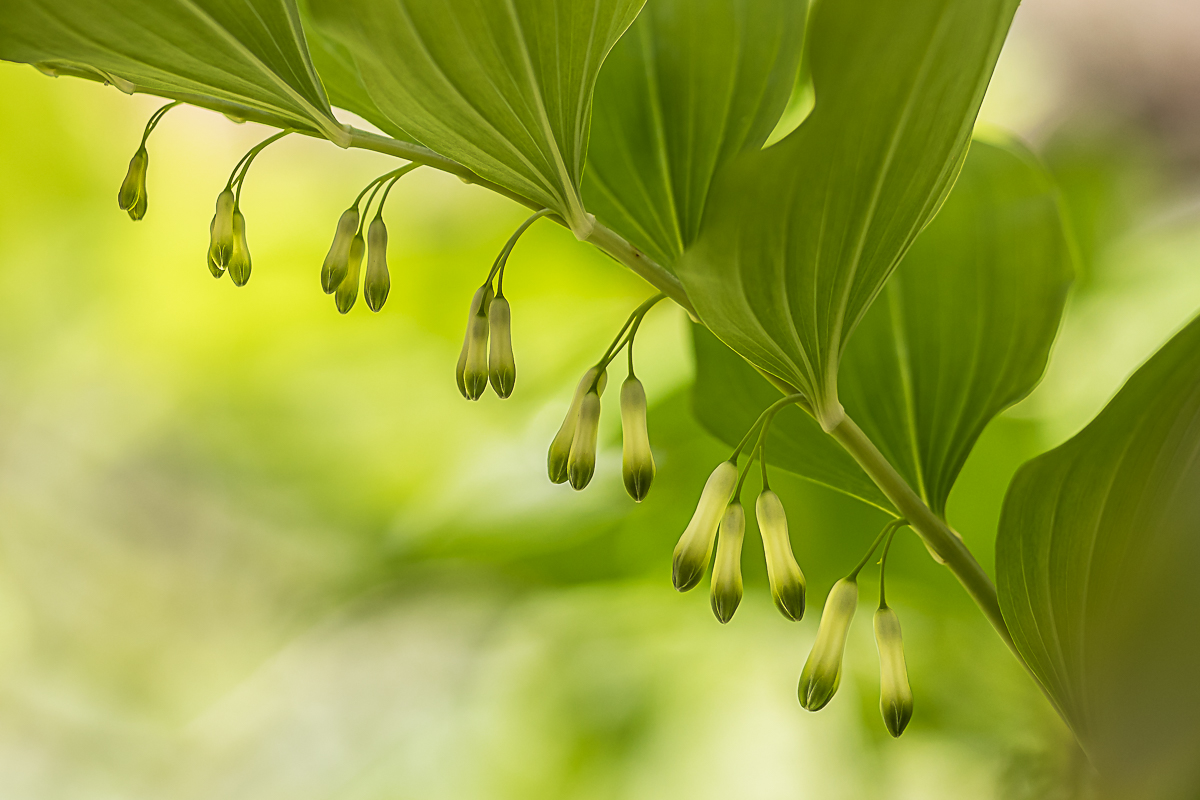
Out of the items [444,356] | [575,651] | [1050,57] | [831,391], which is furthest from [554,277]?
[831,391]

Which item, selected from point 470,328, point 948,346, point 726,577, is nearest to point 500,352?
point 470,328

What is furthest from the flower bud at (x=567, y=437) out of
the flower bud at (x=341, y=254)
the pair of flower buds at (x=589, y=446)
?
the flower bud at (x=341, y=254)

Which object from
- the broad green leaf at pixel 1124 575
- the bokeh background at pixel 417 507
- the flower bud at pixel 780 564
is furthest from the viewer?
the bokeh background at pixel 417 507

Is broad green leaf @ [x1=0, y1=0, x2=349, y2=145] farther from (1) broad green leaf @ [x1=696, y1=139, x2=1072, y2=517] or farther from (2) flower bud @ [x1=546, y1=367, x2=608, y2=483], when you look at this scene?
(1) broad green leaf @ [x1=696, y1=139, x2=1072, y2=517]

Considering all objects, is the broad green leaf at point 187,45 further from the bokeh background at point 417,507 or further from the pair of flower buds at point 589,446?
the bokeh background at point 417,507

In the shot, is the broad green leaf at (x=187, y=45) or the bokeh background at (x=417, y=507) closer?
the broad green leaf at (x=187, y=45)
